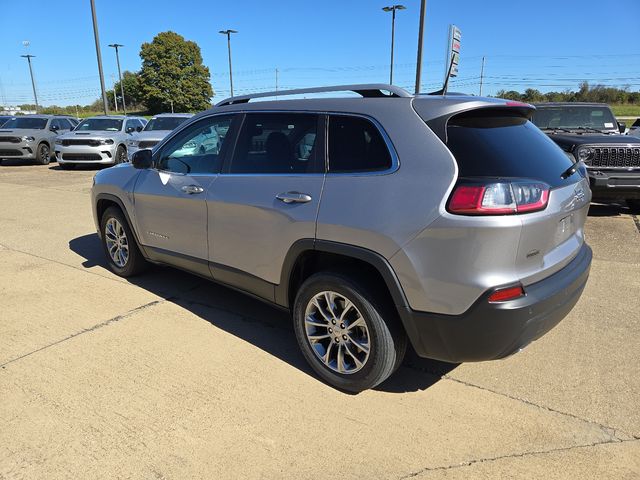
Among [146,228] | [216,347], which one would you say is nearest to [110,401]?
[216,347]

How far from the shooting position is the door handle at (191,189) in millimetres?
3680

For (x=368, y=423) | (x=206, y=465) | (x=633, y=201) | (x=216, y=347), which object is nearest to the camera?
(x=206, y=465)

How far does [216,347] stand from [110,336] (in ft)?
2.82

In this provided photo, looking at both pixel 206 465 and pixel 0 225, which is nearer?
pixel 206 465

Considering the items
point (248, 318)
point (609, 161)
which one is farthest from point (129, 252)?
point (609, 161)

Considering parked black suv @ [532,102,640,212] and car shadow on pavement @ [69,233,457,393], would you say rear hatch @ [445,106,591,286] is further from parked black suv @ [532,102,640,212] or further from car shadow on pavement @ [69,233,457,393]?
parked black suv @ [532,102,640,212]

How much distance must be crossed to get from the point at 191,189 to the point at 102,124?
14.3m

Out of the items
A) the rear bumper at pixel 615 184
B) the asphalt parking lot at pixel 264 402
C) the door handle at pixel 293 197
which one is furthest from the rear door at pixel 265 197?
the rear bumper at pixel 615 184

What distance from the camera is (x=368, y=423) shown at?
8.70ft

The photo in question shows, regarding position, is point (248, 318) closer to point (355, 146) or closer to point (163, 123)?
point (355, 146)

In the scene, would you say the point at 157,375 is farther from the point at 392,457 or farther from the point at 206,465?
the point at 392,457

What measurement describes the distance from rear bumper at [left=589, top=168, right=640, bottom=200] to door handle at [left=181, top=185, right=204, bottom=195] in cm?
594

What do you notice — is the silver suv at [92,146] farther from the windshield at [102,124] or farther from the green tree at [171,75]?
the green tree at [171,75]

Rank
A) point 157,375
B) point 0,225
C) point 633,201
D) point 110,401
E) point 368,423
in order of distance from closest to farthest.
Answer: point 368,423 → point 110,401 → point 157,375 → point 0,225 → point 633,201
